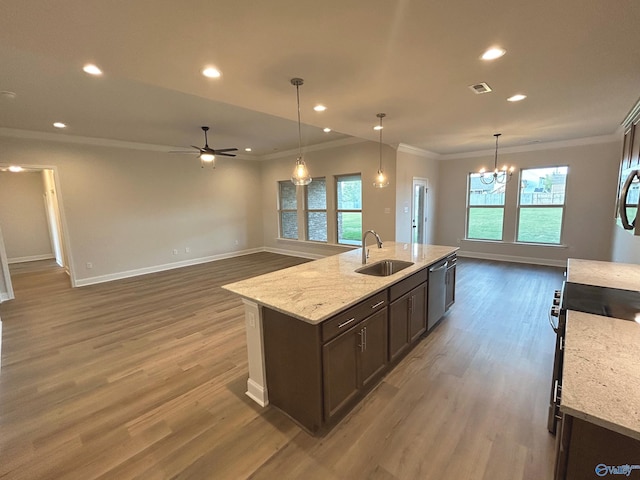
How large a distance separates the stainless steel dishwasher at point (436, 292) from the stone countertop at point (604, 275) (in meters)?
1.14

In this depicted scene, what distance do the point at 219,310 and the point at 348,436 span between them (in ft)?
9.13

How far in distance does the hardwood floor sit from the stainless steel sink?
0.89 meters

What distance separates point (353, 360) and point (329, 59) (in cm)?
231

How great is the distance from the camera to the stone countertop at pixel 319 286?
188 centimetres

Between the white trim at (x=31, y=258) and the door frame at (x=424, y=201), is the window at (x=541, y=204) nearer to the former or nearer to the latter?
the door frame at (x=424, y=201)

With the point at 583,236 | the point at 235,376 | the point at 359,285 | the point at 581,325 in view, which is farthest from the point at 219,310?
the point at 583,236

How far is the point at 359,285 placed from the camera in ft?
7.56

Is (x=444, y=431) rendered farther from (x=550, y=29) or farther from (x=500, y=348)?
(x=550, y=29)

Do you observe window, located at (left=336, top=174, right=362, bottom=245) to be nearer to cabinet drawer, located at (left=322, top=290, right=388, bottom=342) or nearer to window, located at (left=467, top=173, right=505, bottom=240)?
window, located at (left=467, top=173, right=505, bottom=240)

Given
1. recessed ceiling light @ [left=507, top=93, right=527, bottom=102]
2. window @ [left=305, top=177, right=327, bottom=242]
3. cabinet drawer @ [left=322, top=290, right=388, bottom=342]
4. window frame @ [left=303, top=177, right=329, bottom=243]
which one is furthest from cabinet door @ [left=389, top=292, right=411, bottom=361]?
window @ [left=305, top=177, right=327, bottom=242]

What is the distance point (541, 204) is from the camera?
6371mm

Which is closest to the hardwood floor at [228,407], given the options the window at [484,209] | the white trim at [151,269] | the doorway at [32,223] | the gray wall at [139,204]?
the white trim at [151,269]

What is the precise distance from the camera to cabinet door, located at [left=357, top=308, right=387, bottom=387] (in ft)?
7.16

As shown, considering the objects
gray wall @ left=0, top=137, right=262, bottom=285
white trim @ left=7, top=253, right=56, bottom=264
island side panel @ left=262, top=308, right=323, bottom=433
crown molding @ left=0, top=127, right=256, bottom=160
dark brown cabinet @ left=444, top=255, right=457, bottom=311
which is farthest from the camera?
white trim @ left=7, top=253, right=56, bottom=264
